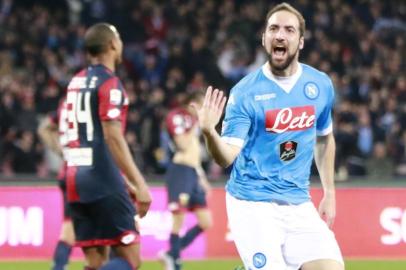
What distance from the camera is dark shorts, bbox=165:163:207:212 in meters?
12.3

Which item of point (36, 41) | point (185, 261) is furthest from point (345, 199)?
point (36, 41)

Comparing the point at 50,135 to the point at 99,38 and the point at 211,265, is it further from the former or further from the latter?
the point at 211,265

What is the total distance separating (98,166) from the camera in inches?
310

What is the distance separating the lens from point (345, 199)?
14.4 meters

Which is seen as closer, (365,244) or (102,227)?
(102,227)

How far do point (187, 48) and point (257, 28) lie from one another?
5.36 feet

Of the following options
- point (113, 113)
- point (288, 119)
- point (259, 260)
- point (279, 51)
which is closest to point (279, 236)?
point (259, 260)

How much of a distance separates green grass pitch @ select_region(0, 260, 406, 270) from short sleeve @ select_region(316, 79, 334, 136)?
5.69 m

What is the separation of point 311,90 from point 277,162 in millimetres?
501

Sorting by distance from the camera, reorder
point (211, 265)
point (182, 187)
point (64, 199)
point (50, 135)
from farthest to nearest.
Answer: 1. point (211, 265)
2. point (182, 187)
3. point (50, 135)
4. point (64, 199)

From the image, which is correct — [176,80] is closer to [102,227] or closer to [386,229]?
[386,229]

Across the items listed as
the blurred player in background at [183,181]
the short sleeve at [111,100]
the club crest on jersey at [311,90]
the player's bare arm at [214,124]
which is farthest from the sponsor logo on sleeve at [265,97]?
the blurred player in background at [183,181]

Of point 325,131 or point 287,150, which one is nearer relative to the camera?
point 287,150

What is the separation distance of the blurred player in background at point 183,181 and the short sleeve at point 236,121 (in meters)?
5.17
